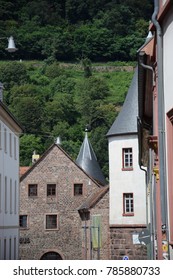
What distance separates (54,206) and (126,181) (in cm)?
1167

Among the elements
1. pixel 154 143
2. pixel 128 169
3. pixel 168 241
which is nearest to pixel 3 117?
pixel 128 169

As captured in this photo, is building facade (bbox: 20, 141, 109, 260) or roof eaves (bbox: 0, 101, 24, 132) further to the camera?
building facade (bbox: 20, 141, 109, 260)

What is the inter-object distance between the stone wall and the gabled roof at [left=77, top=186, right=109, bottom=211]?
304 centimetres

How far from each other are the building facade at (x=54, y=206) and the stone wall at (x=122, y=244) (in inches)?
318

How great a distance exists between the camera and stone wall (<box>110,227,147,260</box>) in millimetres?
27125

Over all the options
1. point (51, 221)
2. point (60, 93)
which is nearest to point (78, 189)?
point (51, 221)

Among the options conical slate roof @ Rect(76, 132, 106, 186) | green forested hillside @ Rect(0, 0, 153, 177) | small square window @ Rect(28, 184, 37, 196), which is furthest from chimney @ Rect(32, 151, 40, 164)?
green forested hillside @ Rect(0, 0, 153, 177)

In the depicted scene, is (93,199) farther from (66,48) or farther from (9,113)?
(66,48)

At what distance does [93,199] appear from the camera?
114ft

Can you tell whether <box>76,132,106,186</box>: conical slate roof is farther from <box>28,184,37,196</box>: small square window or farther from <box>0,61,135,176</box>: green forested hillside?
<box>0,61,135,176</box>: green forested hillside

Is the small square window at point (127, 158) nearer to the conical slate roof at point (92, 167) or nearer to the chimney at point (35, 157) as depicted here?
the chimney at point (35, 157)

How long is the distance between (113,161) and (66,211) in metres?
10.6
